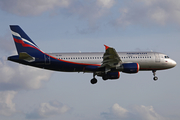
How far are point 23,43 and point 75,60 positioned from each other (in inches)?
399

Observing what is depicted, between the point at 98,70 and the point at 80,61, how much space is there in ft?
12.6

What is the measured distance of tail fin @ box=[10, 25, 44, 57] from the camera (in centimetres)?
5259

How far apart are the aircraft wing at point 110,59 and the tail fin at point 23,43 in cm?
1203

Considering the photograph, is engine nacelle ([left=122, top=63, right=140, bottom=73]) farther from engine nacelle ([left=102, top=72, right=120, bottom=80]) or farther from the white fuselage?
engine nacelle ([left=102, top=72, right=120, bottom=80])

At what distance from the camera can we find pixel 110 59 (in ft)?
166

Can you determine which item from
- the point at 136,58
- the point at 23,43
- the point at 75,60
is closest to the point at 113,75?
the point at 136,58

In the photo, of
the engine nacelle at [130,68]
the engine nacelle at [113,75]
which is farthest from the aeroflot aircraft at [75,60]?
the engine nacelle at [113,75]

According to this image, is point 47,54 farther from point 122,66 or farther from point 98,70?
point 122,66

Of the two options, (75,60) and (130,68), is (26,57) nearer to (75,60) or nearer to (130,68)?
(75,60)

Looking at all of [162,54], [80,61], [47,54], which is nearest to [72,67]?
A: [80,61]

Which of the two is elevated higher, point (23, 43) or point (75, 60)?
point (23, 43)

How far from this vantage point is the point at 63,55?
2106 inches

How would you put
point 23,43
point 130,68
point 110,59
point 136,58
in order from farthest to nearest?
point 136,58 → point 23,43 → point 130,68 → point 110,59

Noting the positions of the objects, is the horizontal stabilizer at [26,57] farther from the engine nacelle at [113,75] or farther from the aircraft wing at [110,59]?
the engine nacelle at [113,75]
